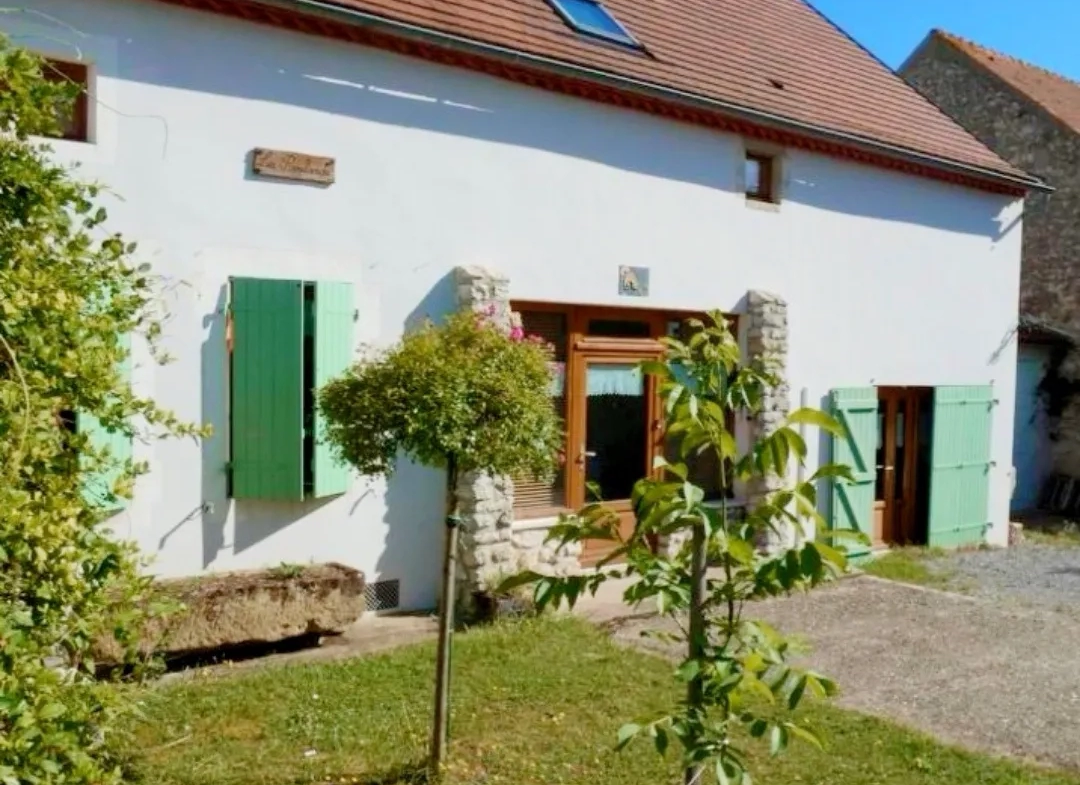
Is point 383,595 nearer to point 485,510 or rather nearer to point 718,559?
point 485,510

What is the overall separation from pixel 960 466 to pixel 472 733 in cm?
927

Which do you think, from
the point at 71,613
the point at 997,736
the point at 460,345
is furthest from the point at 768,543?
the point at 71,613

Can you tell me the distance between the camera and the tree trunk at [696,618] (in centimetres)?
313

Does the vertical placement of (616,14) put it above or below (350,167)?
above

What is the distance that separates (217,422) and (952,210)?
31.5ft

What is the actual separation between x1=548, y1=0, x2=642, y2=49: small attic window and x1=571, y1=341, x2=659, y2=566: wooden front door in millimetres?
2972

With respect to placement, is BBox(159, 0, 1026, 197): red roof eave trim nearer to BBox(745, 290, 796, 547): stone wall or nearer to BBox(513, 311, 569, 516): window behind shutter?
BBox(745, 290, 796, 547): stone wall

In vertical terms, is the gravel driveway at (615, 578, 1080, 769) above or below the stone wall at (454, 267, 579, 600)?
below

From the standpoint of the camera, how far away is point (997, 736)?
5719 millimetres

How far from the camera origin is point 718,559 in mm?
3365

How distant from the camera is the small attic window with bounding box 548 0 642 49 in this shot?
31.7 ft

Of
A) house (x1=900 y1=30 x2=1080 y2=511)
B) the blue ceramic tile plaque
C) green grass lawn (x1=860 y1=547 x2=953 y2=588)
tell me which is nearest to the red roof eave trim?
the blue ceramic tile plaque

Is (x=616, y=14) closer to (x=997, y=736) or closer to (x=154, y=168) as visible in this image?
(x=154, y=168)

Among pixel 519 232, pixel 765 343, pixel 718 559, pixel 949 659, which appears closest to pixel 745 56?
pixel 765 343
